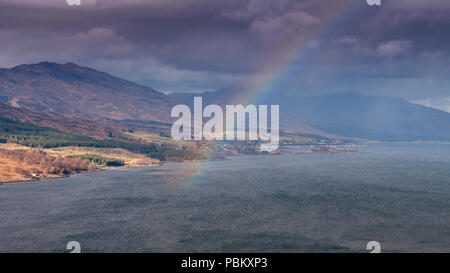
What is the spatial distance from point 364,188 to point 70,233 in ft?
292

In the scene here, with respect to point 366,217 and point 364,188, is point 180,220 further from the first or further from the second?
point 364,188

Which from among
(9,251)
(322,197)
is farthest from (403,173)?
(9,251)

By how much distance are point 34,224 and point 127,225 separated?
18691 mm

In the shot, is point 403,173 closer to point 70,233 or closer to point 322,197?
point 322,197

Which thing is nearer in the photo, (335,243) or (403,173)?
(335,243)

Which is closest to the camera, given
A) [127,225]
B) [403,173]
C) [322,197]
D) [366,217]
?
[127,225]

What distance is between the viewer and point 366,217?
86.4 meters
